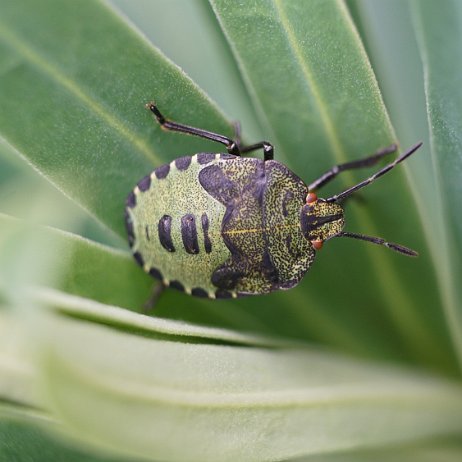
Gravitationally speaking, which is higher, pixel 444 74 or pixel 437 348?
pixel 444 74

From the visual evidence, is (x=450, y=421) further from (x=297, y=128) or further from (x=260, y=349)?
(x=297, y=128)

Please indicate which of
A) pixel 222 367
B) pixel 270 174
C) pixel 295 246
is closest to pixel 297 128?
pixel 270 174

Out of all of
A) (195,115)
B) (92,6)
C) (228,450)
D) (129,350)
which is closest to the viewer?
(129,350)

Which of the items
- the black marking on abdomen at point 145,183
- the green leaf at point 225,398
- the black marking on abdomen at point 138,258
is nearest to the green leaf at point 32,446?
the green leaf at point 225,398

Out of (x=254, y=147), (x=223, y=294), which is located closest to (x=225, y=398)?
(x=223, y=294)

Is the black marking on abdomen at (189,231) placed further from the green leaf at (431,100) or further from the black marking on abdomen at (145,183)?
the green leaf at (431,100)

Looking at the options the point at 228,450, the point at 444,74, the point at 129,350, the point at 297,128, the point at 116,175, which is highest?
the point at 444,74
